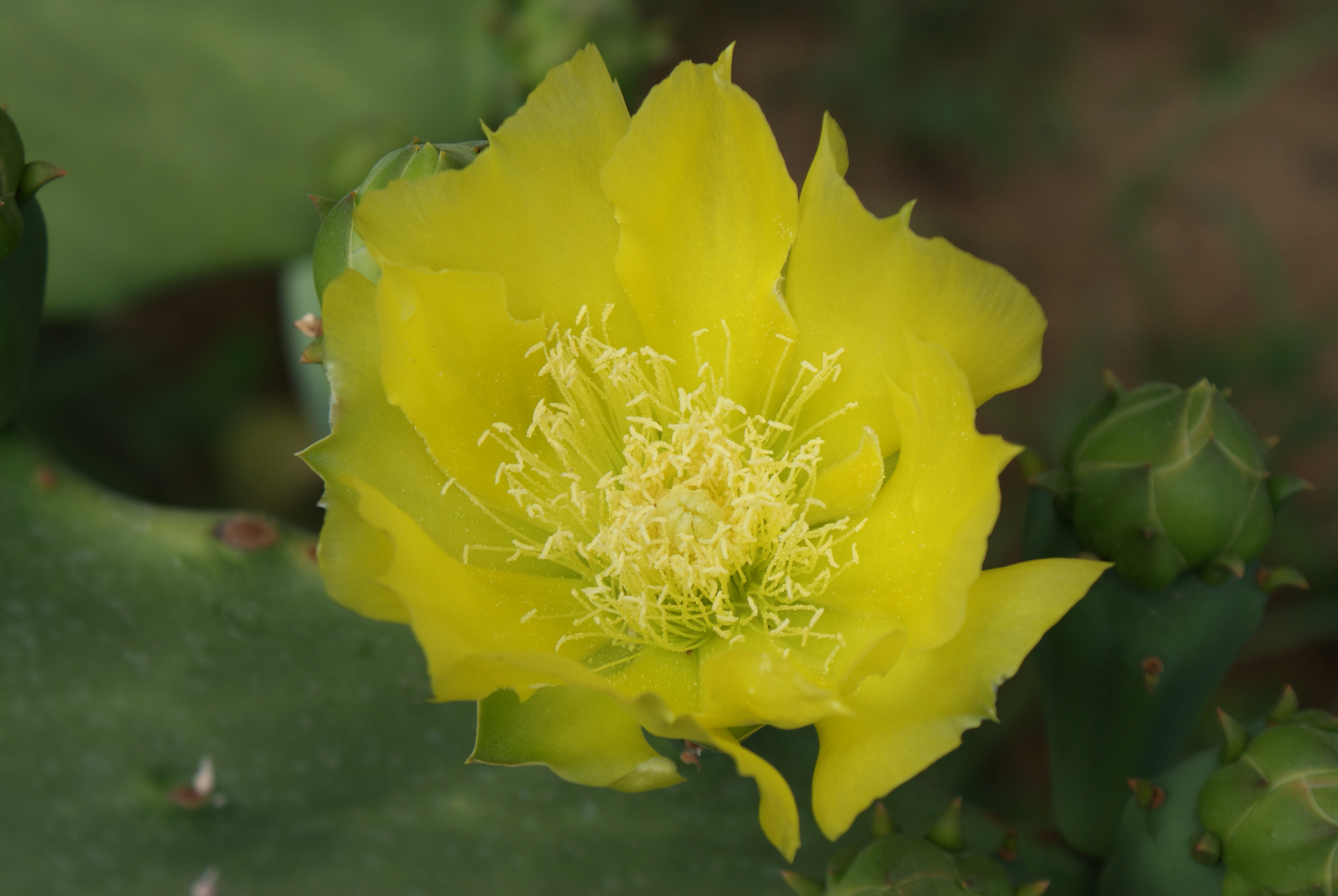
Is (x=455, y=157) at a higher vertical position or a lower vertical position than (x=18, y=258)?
higher

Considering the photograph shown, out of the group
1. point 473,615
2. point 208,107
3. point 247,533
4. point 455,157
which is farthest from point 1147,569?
point 208,107

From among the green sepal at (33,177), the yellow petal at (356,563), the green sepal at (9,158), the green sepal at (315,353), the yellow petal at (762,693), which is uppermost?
the green sepal at (9,158)

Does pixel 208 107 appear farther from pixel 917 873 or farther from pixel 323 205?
pixel 917 873

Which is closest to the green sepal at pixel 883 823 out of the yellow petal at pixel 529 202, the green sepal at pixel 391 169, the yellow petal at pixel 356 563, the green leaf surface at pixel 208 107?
the yellow petal at pixel 356 563

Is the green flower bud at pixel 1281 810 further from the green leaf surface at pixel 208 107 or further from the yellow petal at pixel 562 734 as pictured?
the green leaf surface at pixel 208 107

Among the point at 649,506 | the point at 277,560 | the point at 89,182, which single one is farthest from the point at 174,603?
the point at 89,182

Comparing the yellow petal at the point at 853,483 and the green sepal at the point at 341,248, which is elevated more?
the green sepal at the point at 341,248

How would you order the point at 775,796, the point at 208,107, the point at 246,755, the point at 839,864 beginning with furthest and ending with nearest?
the point at 208,107 → the point at 246,755 → the point at 839,864 → the point at 775,796
